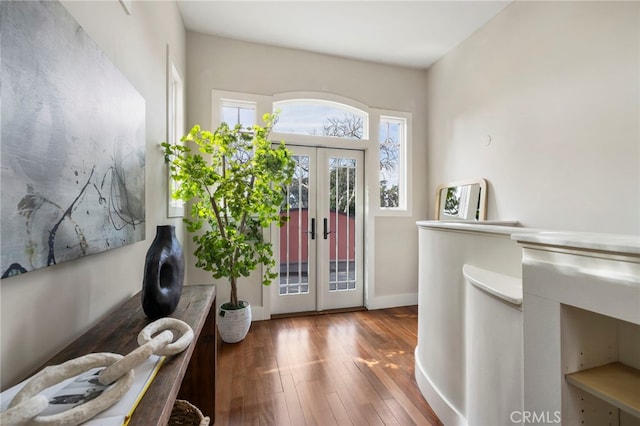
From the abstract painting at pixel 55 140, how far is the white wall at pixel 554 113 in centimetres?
308

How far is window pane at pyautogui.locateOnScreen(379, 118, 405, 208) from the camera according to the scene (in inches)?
151

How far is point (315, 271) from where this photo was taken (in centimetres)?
352

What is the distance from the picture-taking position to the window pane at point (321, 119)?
3428 millimetres

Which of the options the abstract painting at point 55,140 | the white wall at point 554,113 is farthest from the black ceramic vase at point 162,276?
the white wall at point 554,113

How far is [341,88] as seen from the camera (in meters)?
3.58

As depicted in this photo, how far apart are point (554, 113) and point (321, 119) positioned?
91.9 inches

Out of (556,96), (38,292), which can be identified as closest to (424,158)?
(556,96)

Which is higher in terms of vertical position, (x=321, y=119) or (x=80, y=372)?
(x=321, y=119)

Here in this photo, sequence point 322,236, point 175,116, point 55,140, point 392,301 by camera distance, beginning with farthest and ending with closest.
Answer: point 392,301 < point 322,236 < point 175,116 < point 55,140

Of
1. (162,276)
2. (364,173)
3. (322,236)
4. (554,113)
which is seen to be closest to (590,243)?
(162,276)

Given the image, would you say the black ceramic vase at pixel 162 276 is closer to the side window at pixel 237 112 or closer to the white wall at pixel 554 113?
the side window at pixel 237 112

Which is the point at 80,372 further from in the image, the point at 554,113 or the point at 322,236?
the point at 554,113

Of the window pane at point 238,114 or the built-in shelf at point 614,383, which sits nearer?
the built-in shelf at point 614,383

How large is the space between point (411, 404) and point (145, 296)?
1.72 m
